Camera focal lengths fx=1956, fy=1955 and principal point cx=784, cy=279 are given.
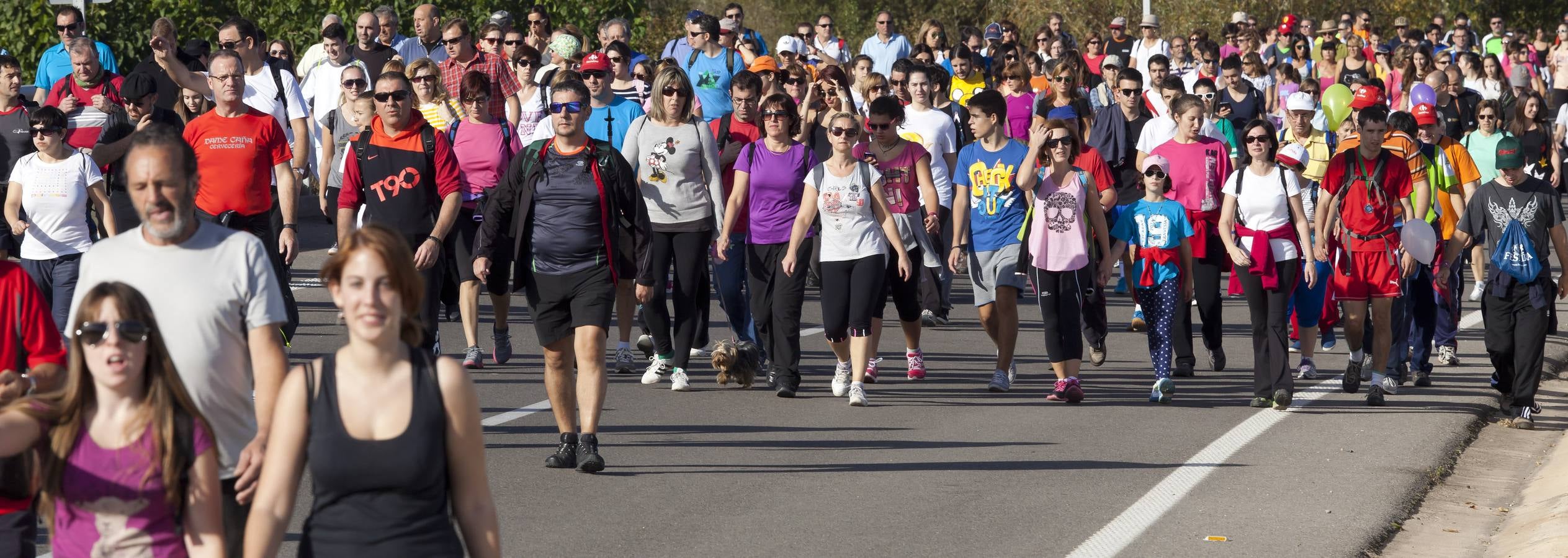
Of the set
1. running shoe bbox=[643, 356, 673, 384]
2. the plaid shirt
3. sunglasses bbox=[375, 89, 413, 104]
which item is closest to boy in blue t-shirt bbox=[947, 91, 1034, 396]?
running shoe bbox=[643, 356, 673, 384]

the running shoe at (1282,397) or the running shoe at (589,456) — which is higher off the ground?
the running shoe at (589,456)

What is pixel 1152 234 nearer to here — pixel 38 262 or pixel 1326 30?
pixel 38 262

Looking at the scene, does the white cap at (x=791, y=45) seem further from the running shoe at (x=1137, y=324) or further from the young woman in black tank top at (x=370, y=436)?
the young woman in black tank top at (x=370, y=436)

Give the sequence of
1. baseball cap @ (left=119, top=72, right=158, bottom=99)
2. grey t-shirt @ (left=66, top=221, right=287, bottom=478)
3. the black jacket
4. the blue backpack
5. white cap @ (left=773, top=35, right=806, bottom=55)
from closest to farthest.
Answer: grey t-shirt @ (left=66, top=221, right=287, bottom=478) < the black jacket < the blue backpack < baseball cap @ (left=119, top=72, right=158, bottom=99) < white cap @ (left=773, top=35, right=806, bottom=55)

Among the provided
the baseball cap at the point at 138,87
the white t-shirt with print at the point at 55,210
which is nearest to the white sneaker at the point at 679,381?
the white t-shirt with print at the point at 55,210

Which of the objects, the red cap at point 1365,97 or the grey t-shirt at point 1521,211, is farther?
the red cap at point 1365,97

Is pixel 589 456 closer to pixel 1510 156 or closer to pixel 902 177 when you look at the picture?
pixel 902 177

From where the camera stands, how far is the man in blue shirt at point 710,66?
15.6 meters

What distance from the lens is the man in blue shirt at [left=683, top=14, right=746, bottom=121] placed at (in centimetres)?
1561

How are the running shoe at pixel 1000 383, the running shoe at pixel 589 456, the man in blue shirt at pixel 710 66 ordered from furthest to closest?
the man in blue shirt at pixel 710 66 < the running shoe at pixel 1000 383 < the running shoe at pixel 589 456

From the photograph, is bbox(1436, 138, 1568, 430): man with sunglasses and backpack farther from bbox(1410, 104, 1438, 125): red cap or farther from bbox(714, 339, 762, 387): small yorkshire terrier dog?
bbox(714, 339, 762, 387): small yorkshire terrier dog

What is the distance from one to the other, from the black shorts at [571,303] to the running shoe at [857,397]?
234cm

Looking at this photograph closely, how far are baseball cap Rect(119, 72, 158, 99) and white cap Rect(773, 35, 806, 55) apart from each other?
31.6 feet

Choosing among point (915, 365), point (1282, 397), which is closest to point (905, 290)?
point (915, 365)
